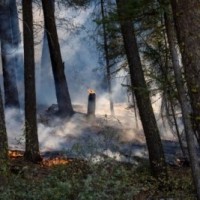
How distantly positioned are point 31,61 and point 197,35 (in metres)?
7.10

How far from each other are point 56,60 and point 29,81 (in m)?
4.85

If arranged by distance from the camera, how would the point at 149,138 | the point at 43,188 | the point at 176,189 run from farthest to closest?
the point at 149,138, the point at 176,189, the point at 43,188

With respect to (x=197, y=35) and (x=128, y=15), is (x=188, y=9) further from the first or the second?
(x=128, y=15)

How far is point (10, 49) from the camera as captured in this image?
21.9 meters

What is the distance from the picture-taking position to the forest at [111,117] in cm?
566

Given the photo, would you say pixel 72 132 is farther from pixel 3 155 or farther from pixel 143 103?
pixel 3 155

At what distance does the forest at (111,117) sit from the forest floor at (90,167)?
2 cm

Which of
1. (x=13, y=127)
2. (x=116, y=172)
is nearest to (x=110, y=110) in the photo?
(x=13, y=127)

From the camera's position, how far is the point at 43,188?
18.1 ft

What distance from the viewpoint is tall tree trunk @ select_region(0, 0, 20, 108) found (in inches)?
770

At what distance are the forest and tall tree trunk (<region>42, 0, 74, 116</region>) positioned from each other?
0.04m

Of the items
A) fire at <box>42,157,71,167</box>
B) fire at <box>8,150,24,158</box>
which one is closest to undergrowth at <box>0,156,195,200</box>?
fire at <box>42,157,71,167</box>

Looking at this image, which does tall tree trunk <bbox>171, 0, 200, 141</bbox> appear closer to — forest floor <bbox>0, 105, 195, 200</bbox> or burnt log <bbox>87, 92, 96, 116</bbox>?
forest floor <bbox>0, 105, 195, 200</bbox>

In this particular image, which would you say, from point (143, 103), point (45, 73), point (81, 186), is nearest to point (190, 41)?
point (81, 186)
